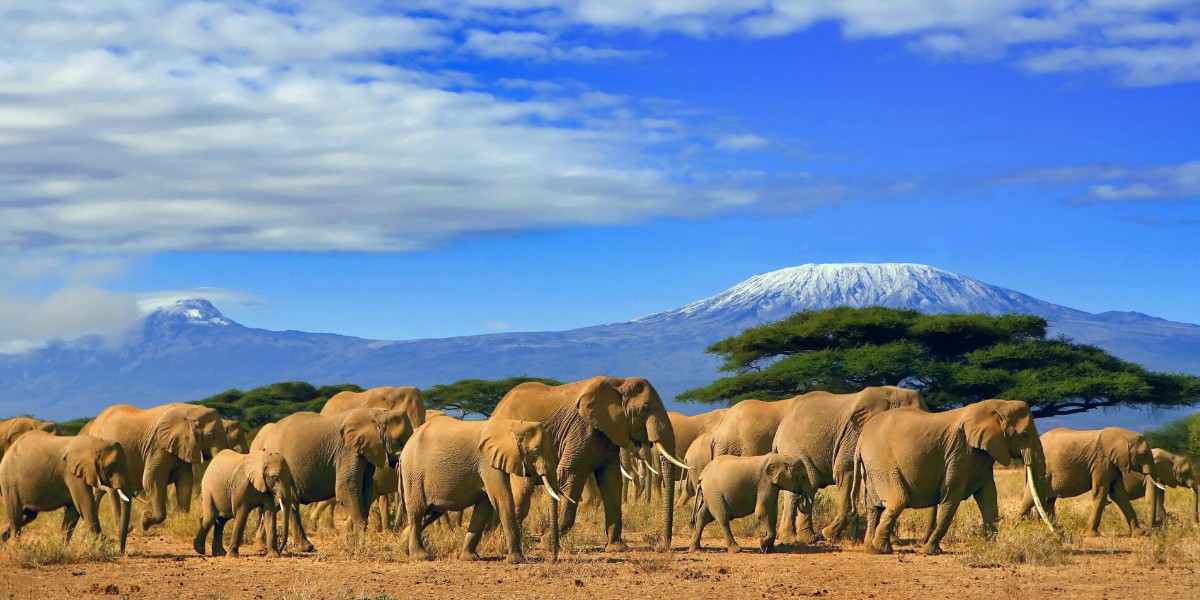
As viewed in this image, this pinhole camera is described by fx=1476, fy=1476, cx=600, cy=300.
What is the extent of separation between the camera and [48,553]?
671 inches

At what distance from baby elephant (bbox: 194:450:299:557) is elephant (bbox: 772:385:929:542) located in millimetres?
6533

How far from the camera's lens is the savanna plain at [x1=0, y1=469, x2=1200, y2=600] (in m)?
14.8

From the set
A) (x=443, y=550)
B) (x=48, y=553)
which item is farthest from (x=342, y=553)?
(x=48, y=553)

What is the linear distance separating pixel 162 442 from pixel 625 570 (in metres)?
8.38

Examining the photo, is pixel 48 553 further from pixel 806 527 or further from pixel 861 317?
pixel 861 317

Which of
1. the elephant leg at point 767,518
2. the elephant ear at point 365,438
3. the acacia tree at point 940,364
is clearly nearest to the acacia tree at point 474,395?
the acacia tree at point 940,364

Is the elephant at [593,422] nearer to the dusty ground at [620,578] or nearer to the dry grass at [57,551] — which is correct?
the dusty ground at [620,578]

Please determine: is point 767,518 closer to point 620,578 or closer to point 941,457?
point 941,457

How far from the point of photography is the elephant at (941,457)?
1762 centimetres

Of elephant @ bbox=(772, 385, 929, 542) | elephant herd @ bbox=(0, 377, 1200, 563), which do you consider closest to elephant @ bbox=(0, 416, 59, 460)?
elephant herd @ bbox=(0, 377, 1200, 563)

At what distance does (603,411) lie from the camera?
18.1 meters

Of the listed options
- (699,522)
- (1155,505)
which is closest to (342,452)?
(699,522)

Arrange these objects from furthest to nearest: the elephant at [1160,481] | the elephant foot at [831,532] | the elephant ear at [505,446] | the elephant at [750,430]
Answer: the elephant at [750,430] < the elephant at [1160,481] < the elephant foot at [831,532] < the elephant ear at [505,446]

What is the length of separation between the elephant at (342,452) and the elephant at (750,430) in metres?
5.55
